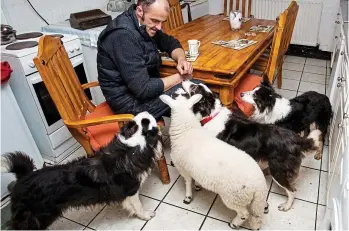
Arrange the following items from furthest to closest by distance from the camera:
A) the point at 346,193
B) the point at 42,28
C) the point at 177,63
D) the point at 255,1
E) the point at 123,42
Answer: the point at 255,1, the point at 42,28, the point at 177,63, the point at 123,42, the point at 346,193

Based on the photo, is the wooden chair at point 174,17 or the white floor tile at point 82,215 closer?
the white floor tile at point 82,215

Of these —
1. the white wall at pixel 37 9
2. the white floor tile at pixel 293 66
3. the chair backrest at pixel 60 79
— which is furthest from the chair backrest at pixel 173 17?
the white floor tile at pixel 293 66

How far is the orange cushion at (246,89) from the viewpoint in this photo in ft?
6.58

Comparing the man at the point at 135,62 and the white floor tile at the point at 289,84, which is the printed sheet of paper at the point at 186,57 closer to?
the man at the point at 135,62

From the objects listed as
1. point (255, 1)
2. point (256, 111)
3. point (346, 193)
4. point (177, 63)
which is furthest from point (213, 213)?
point (255, 1)

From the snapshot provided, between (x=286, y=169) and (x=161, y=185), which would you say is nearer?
(x=286, y=169)

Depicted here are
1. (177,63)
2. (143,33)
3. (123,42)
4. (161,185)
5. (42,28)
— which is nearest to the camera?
(123,42)

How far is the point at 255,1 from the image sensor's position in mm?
3891

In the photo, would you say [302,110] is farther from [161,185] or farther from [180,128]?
[161,185]

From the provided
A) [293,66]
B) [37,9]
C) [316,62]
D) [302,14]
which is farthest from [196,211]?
[302,14]

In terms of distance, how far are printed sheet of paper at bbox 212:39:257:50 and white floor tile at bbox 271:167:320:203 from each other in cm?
104

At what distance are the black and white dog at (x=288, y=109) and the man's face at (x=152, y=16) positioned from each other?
2.46 feet

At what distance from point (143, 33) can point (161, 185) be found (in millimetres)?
1083

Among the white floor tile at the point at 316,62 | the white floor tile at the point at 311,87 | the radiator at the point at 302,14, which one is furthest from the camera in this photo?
the white floor tile at the point at 316,62
